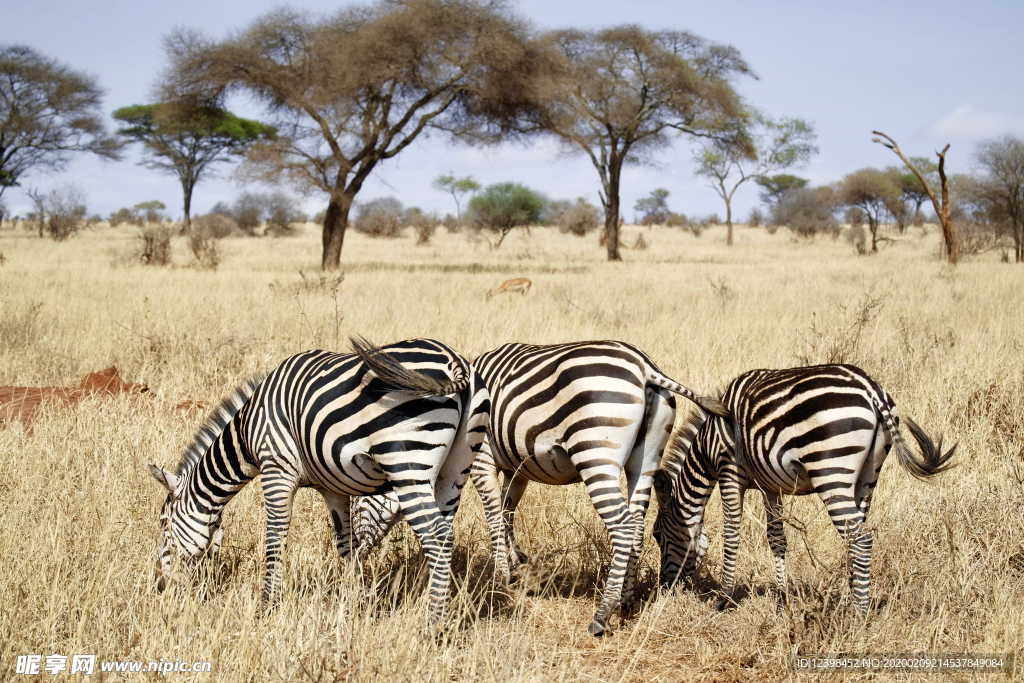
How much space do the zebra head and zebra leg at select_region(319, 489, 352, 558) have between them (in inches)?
18.0

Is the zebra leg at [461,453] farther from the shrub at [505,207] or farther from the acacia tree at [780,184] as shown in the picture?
the acacia tree at [780,184]

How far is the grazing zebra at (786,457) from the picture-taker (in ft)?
10.5

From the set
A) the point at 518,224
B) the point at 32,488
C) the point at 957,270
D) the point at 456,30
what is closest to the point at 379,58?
the point at 456,30

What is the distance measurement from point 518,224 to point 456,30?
2376cm

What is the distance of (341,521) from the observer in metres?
3.55

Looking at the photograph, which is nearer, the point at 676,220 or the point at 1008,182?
the point at 1008,182

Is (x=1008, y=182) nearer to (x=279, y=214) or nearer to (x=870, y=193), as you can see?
(x=870, y=193)

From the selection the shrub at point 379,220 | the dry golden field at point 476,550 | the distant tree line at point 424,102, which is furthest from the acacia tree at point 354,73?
the shrub at point 379,220

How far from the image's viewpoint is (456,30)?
22.2 m

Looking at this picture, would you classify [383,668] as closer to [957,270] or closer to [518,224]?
[957,270]

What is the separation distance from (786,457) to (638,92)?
27.6 meters

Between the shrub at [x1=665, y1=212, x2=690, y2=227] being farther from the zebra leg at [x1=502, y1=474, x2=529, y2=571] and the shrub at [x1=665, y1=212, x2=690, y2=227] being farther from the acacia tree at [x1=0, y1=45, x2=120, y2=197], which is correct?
the zebra leg at [x1=502, y1=474, x2=529, y2=571]

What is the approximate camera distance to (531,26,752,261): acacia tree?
1110 inches

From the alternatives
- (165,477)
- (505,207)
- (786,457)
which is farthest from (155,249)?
(505,207)
